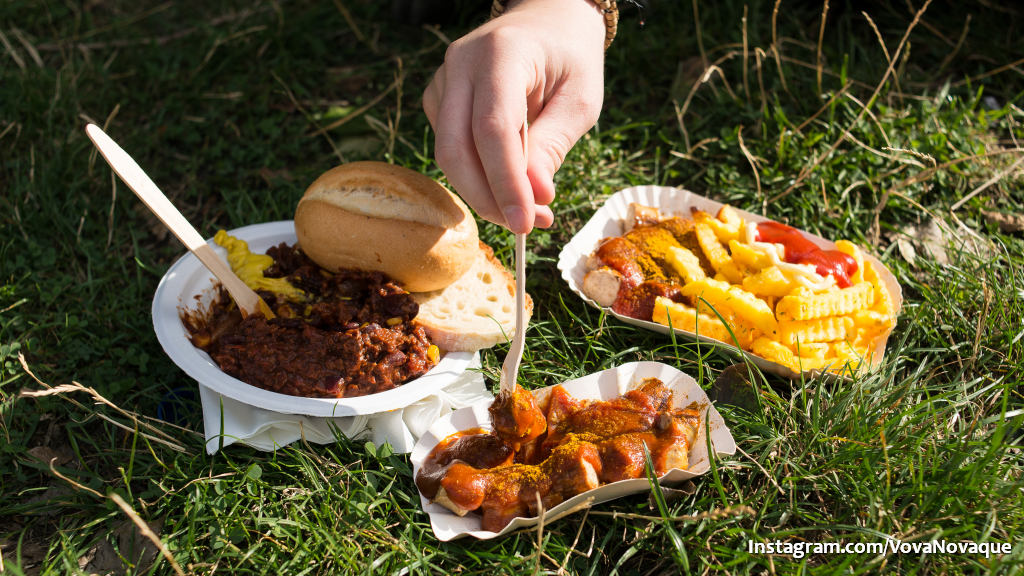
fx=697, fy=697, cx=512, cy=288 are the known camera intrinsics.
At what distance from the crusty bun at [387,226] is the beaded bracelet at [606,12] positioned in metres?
1.03

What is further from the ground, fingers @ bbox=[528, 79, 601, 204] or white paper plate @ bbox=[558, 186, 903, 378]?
fingers @ bbox=[528, 79, 601, 204]

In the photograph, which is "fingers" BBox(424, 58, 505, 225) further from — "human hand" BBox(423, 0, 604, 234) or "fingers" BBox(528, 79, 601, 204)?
"fingers" BBox(528, 79, 601, 204)

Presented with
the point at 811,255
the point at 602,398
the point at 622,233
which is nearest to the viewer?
the point at 602,398

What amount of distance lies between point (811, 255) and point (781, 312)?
46 cm

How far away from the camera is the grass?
2529 millimetres

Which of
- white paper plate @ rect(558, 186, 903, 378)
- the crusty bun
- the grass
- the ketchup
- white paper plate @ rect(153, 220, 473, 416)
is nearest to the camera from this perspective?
the grass

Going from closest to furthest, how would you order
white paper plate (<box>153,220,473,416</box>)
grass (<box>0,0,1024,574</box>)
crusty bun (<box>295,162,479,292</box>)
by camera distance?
grass (<box>0,0,1024,574</box>), white paper plate (<box>153,220,473,416</box>), crusty bun (<box>295,162,479,292</box>)

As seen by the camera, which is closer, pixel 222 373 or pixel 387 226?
pixel 222 373

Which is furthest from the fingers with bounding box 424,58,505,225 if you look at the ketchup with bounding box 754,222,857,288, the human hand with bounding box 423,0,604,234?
the ketchup with bounding box 754,222,857,288

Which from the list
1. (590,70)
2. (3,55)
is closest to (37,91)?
(3,55)

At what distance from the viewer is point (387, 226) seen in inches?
116

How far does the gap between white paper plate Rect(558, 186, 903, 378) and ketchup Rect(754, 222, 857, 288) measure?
200 millimetres

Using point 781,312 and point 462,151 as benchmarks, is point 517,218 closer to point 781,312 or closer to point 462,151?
point 462,151

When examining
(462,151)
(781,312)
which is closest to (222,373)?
(462,151)
